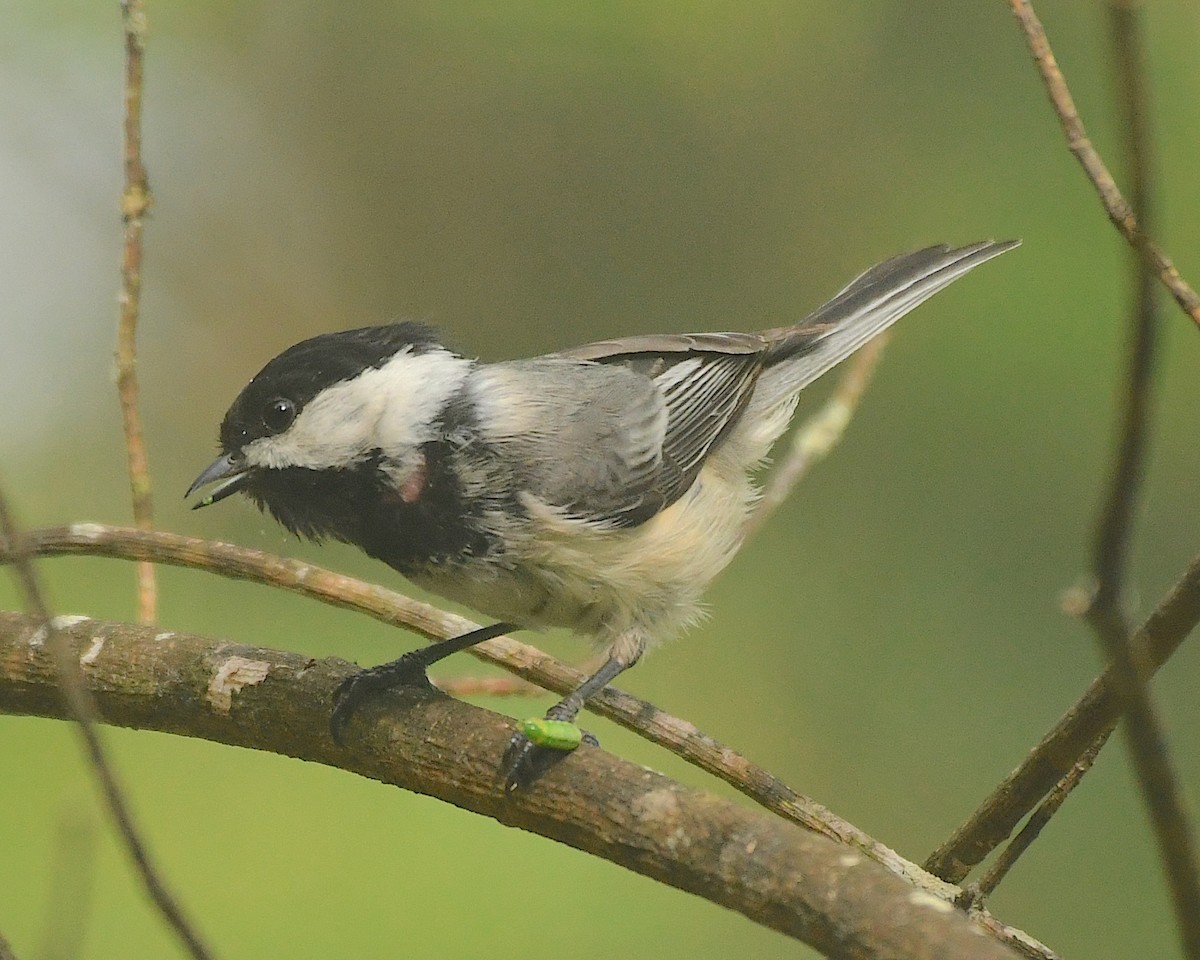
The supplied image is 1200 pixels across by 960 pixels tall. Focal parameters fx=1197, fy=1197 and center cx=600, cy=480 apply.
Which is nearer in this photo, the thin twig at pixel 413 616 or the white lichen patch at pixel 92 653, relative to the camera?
the thin twig at pixel 413 616

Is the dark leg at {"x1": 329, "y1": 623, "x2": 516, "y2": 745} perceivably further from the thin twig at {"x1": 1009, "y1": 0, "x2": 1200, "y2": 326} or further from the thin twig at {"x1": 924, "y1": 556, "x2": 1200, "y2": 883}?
the thin twig at {"x1": 1009, "y1": 0, "x2": 1200, "y2": 326}

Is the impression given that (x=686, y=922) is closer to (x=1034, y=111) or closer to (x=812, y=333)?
(x=812, y=333)

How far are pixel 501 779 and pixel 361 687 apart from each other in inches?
12.1

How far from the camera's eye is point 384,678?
1.62 meters

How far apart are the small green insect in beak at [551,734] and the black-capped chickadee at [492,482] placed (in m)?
0.03

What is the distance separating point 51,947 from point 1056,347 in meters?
2.49

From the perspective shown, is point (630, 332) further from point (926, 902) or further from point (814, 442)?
point (926, 902)

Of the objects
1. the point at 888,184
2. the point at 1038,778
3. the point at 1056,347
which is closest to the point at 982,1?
the point at 888,184

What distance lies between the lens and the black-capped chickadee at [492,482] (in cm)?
164

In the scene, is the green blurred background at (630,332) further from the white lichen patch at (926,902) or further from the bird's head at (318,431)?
the white lichen patch at (926,902)

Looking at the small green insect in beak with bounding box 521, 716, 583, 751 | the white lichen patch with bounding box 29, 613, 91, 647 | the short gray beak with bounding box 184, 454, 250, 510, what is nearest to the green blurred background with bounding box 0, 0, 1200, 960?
the white lichen patch with bounding box 29, 613, 91, 647

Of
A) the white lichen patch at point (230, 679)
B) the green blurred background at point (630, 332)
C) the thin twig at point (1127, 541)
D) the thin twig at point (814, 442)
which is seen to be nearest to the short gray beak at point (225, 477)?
the white lichen patch at point (230, 679)

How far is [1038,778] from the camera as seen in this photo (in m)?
1.35

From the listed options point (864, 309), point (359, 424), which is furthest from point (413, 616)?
point (864, 309)
